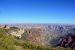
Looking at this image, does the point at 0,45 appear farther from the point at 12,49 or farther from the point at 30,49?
the point at 30,49

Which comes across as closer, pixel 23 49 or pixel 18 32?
pixel 23 49

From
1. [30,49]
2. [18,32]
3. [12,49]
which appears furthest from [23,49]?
[18,32]

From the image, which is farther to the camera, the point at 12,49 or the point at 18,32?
the point at 18,32

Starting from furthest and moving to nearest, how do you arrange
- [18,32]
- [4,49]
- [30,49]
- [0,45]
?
[18,32], [30,49], [0,45], [4,49]

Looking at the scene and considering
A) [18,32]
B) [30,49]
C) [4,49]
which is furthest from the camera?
[18,32]

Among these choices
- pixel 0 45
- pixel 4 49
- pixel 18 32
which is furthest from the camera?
pixel 18 32

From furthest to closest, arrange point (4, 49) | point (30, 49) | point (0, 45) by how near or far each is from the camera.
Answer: point (30, 49), point (0, 45), point (4, 49)

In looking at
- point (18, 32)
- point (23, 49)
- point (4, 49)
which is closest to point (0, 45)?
point (4, 49)

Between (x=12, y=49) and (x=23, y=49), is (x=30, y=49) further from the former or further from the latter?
(x=12, y=49)
